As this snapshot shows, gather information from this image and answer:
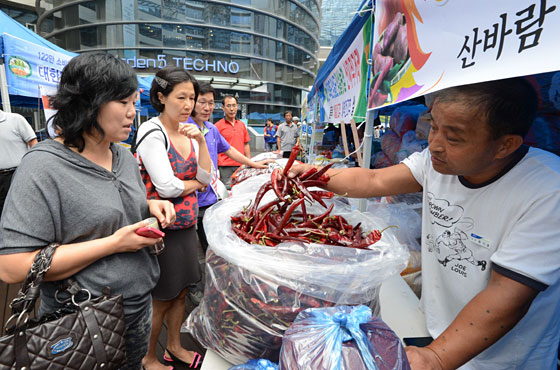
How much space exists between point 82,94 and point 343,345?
1.45m

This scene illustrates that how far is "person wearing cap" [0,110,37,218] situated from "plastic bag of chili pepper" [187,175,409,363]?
4.78m

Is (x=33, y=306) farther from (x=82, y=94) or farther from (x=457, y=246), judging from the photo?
(x=457, y=246)

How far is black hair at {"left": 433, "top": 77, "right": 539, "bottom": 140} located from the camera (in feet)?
3.32

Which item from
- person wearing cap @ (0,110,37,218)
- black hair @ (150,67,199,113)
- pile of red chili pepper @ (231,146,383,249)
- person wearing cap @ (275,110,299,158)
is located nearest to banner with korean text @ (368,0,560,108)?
pile of red chili pepper @ (231,146,383,249)

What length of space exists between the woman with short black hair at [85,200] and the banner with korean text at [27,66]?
4690mm

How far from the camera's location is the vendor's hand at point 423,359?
3.06ft

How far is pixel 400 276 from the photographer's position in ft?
6.94

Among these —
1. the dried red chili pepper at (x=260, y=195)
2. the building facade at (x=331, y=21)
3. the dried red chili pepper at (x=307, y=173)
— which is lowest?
the dried red chili pepper at (x=260, y=195)

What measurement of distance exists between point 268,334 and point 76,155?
113 centimetres

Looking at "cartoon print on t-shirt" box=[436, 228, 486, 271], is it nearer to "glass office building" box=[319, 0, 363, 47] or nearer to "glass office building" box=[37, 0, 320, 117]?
"glass office building" box=[37, 0, 320, 117]

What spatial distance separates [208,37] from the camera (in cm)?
3491

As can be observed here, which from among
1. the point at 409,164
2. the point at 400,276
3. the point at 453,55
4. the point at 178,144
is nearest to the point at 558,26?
the point at 453,55

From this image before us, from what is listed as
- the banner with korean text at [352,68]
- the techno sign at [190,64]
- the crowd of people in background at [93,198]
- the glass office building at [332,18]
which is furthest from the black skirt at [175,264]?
the glass office building at [332,18]

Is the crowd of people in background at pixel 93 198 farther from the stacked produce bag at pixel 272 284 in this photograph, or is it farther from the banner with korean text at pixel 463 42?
the banner with korean text at pixel 463 42
